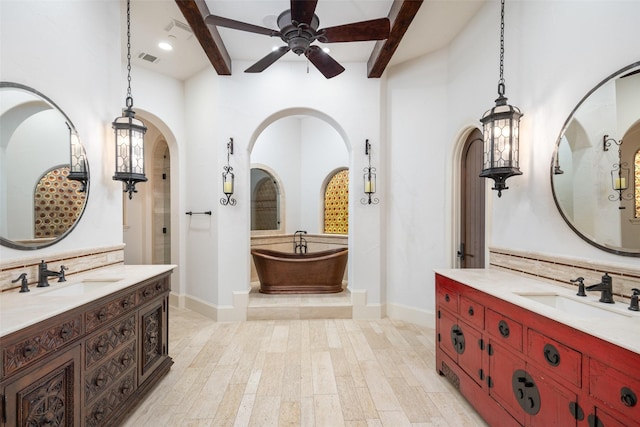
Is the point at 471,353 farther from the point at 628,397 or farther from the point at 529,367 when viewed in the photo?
the point at 628,397

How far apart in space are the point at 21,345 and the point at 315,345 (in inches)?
97.6

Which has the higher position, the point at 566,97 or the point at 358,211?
the point at 566,97

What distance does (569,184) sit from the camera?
2.05 m

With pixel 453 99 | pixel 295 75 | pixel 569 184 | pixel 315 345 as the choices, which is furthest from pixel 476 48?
pixel 315 345

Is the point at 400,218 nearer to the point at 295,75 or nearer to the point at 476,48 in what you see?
the point at 476,48

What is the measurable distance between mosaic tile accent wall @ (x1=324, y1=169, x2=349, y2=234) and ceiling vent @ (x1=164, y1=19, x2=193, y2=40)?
11.6 feet

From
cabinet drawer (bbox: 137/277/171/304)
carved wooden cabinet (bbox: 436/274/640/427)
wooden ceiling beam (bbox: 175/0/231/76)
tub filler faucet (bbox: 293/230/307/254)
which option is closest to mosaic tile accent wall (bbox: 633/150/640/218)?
carved wooden cabinet (bbox: 436/274/640/427)

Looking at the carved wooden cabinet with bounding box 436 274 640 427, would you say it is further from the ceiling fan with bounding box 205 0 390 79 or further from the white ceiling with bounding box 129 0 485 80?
the white ceiling with bounding box 129 0 485 80

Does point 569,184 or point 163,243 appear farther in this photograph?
point 163,243

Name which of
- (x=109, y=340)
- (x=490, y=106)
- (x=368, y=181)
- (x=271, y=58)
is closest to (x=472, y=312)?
(x=490, y=106)

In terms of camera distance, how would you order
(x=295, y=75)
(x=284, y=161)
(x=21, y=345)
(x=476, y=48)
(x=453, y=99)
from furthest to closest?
1. (x=284, y=161)
2. (x=295, y=75)
3. (x=453, y=99)
4. (x=476, y=48)
5. (x=21, y=345)

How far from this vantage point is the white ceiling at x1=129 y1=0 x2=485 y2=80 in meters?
2.96

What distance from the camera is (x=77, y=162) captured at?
232 cm

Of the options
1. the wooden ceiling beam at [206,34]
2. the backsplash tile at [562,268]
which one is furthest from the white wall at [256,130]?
the backsplash tile at [562,268]
